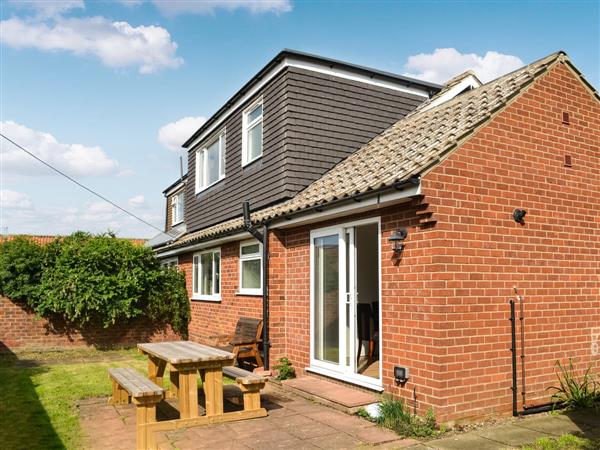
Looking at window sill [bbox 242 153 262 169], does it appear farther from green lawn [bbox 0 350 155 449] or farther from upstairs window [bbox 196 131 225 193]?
green lawn [bbox 0 350 155 449]

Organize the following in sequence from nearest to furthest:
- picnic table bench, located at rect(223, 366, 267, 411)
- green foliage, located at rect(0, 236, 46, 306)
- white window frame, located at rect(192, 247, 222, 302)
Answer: picnic table bench, located at rect(223, 366, 267, 411) < white window frame, located at rect(192, 247, 222, 302) < green foliage, located at rect(0, 236, 46, 306)

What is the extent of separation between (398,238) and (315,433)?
8.04ft

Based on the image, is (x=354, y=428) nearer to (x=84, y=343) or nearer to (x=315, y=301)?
(x=315, y=301)

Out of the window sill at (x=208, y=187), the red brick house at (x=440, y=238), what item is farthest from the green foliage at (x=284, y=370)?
the window sill at (x=208, y=187)

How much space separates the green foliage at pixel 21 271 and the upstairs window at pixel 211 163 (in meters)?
4.82

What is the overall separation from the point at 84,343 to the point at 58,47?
7635 mm

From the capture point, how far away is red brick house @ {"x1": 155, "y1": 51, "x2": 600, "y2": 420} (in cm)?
595

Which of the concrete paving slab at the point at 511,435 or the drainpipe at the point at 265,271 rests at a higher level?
the drainpipe at the point at 265,271

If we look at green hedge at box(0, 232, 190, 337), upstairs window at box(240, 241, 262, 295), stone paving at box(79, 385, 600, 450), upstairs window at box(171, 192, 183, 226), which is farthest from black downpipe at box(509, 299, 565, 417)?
upstairs window at box(171, 192, 183, 226)

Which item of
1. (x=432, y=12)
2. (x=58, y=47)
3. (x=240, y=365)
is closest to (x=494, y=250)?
(x=432, y=12)

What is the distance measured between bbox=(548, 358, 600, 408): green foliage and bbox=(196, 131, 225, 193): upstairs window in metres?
9.44

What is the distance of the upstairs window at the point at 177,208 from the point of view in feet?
78.2

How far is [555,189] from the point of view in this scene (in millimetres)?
7074

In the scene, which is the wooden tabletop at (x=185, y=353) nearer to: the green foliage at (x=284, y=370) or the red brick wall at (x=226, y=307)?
the green foliage at (x=284, y=370)
